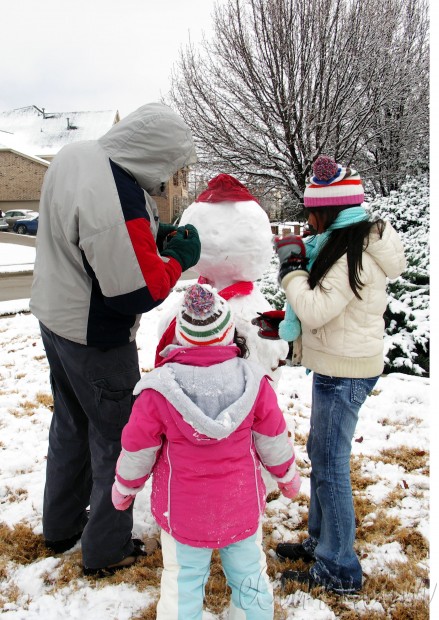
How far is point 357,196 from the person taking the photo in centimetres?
198


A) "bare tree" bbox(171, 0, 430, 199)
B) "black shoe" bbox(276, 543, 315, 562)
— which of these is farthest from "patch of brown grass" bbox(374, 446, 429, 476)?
"bare tree" bbox(171, 0, 430, 199)

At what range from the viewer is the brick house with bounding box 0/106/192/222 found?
104 ft

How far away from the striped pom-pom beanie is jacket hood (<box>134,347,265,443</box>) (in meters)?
0.06

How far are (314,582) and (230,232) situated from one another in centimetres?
183

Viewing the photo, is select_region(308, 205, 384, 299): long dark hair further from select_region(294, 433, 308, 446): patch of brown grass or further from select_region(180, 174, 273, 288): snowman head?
select_region(294, 433, 308, 446): patch of brown grass

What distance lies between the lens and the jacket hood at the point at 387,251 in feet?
6.29

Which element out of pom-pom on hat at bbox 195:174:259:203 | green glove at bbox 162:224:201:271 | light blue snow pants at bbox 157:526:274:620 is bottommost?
light blue snow pants at bbox 157:526:274:620

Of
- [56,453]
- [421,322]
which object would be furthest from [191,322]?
[421,322]

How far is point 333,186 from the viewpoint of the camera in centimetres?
195

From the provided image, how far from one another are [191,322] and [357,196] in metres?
0.91

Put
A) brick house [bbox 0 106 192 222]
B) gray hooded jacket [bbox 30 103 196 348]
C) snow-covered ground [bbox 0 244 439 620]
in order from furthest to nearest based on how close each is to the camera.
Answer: brick house [bbox 0 106 192 222] → snow-covered ground [bbox 0 244 439 620] → gray hooded jacket [bbox 30 103 196 348]

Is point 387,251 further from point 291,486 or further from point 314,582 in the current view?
point 314,582

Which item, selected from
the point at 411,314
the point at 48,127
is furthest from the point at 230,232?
the point at 48,127

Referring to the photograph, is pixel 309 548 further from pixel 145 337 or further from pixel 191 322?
pixel 145 337
